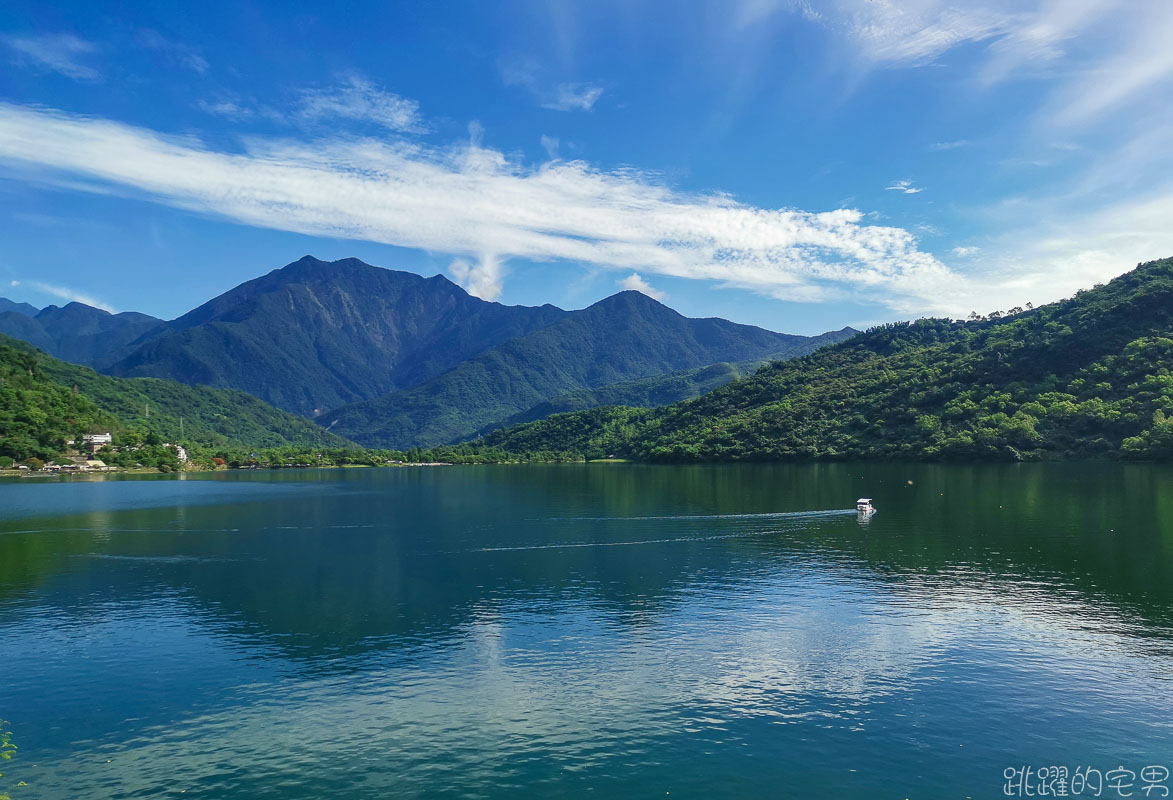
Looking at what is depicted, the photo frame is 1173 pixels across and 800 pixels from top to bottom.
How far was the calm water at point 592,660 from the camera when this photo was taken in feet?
86.7

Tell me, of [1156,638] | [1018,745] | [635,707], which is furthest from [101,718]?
[1156,638]

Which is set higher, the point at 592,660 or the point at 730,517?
the point at 730,517

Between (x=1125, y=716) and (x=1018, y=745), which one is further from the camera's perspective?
(x=1125, y=716)

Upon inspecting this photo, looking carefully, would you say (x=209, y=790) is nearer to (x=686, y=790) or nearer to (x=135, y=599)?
(x=686, y=790)

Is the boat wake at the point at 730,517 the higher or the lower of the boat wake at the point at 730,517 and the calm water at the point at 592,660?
the higher

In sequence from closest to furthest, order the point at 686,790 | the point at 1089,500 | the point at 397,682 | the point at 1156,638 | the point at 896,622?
the point at 686,790, the point at 397,682, the point at 1156,638, the point at 896,622, the point at 1089,500

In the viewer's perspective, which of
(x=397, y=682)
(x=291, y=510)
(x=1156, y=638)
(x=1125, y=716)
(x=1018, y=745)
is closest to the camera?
(x=1018, y=745)

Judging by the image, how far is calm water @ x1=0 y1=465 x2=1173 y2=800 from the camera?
26422mm

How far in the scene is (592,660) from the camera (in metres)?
38.0

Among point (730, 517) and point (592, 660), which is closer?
point (592, 660)

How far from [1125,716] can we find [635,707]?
20.8 m

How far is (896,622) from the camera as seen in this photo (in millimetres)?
44562

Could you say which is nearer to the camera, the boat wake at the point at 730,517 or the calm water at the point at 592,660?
the calm water at the point at 592,660

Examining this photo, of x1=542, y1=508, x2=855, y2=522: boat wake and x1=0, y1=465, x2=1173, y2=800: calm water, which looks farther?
x1=542, y1=508, x2=855, y2=522: boat wake
